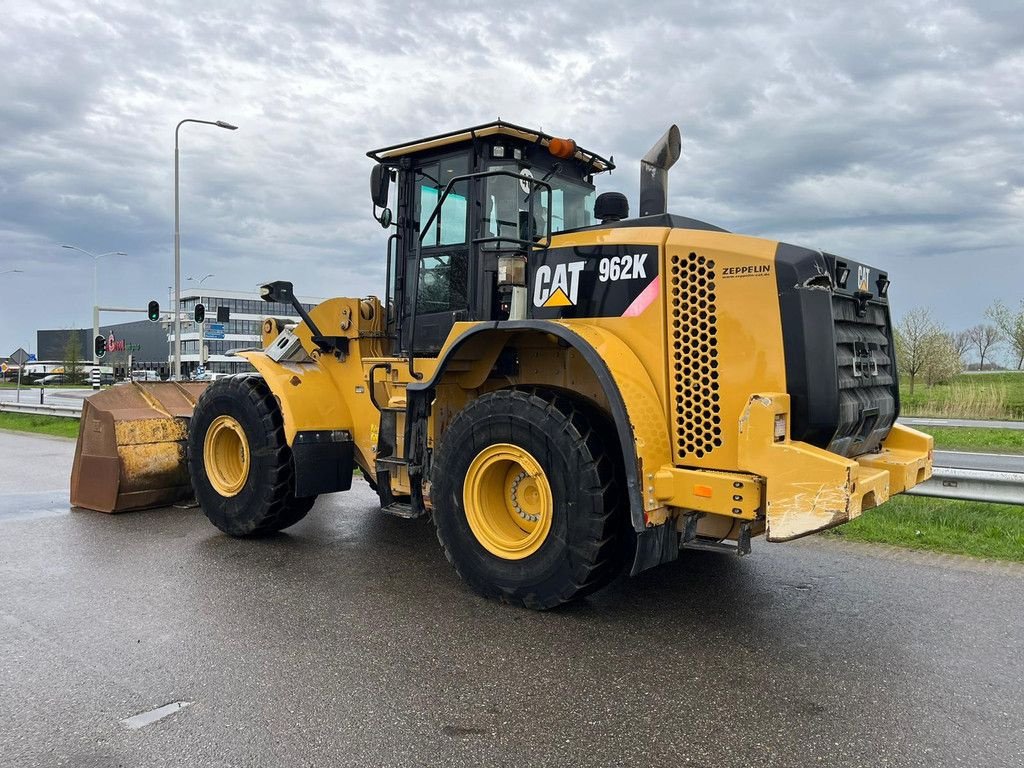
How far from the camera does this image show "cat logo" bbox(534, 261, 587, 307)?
477 centimetres

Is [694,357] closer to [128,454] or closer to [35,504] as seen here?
[128,454]

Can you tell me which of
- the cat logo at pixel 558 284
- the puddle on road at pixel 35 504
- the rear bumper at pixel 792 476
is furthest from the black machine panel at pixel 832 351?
the puddle on road at pixel 35 504

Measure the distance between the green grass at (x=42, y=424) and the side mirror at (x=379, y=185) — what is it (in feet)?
44.5

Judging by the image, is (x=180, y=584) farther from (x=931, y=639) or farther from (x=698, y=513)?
(x=931, y=639)

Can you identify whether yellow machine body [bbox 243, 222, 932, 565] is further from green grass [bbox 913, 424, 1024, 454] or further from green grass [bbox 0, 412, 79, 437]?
green grass [bbox 0, 412, 79, 437]

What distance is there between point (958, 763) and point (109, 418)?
287 inches

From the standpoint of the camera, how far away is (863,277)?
4.74 metres

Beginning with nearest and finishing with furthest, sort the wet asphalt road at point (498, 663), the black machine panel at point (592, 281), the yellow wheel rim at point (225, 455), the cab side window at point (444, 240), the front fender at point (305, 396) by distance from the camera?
the wet asphalt road at point (498, 663) < the black machine panel at point (592, 281) < the cab side window at point (444, 240) < the front fender at point (305, 396) < the yellow wheel rim at point (225, 455)

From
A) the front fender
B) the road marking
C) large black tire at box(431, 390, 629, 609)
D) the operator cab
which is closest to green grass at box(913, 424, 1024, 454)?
the operator cab

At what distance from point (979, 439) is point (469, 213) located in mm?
15215

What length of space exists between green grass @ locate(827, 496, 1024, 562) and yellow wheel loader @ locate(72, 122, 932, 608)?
4.30 feet

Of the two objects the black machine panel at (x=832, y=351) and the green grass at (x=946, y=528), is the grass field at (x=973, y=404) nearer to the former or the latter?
the green grass at (x=946, y=528)

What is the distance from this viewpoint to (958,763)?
113 inches

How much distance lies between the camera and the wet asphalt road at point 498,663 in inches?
120
